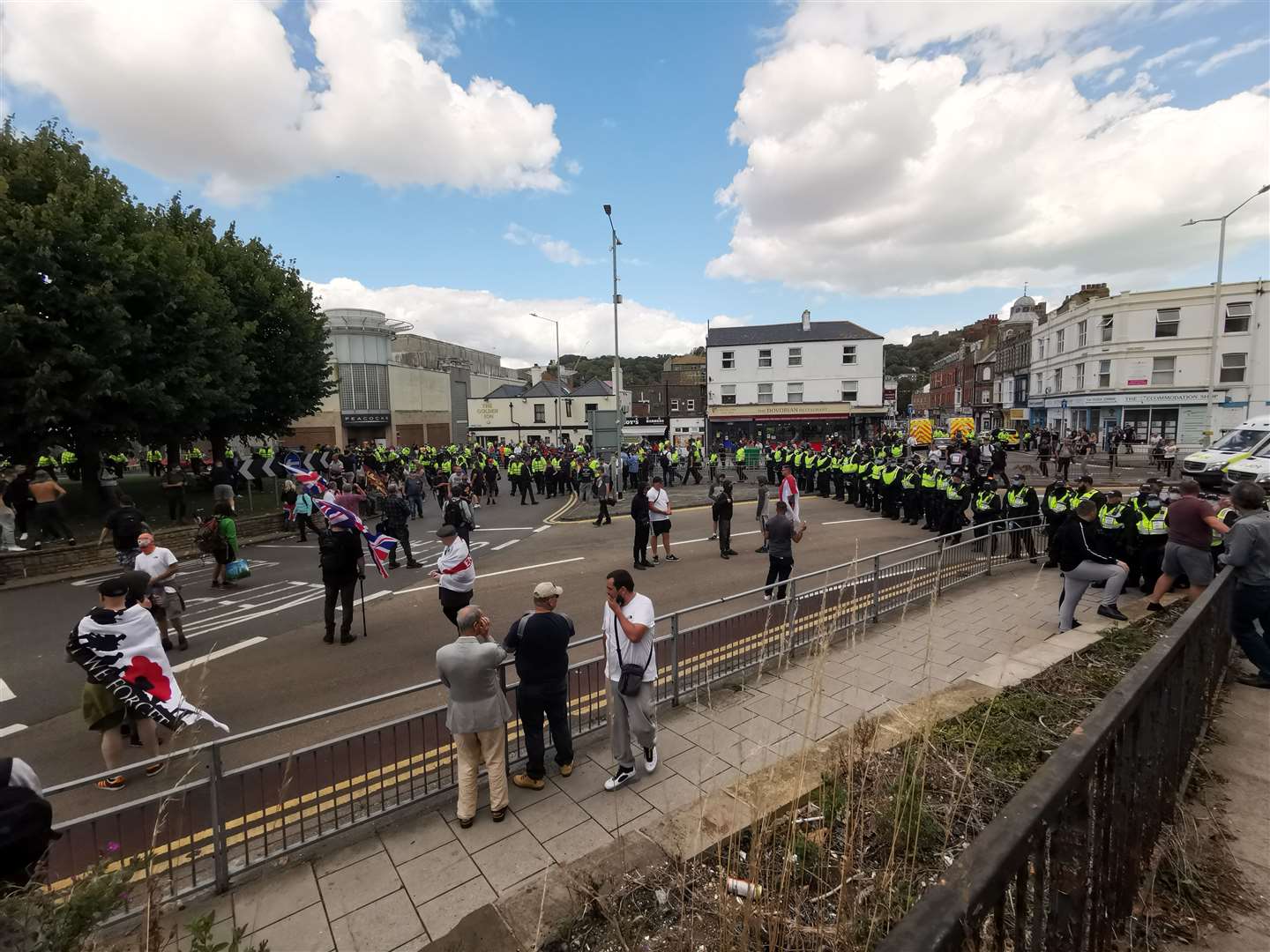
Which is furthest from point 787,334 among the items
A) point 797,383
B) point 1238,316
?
point 1238,316

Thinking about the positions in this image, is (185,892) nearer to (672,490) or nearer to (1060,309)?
(672,490)

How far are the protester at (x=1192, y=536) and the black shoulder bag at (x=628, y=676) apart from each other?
6.86m

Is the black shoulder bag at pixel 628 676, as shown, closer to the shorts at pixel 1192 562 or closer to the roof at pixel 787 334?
the shorts at pixel 1192 562

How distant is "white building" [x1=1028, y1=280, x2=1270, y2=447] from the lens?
105 ft

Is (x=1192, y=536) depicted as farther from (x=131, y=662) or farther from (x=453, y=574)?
(x=131, y=662)

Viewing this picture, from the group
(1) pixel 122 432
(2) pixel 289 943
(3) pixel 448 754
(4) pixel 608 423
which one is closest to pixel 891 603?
(3) pixel 448 754

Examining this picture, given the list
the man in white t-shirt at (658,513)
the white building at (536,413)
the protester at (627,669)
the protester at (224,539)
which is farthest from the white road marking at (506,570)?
the white building at (536,413)

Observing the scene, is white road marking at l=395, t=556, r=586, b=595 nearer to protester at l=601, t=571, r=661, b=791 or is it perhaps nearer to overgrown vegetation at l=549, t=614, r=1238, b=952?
protester at l=601, t=571, r=661, b=791

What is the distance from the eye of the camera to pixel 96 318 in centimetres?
1349

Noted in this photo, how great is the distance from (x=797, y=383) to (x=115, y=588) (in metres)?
43.1

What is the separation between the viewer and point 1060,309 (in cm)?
4559

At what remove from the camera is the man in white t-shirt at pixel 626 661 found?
470cm

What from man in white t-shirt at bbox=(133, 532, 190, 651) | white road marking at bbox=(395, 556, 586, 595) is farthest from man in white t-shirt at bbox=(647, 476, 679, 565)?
man in white t-shirt at bbox=(133, 532, 190, 651)

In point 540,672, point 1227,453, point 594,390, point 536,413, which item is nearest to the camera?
point 540,672
